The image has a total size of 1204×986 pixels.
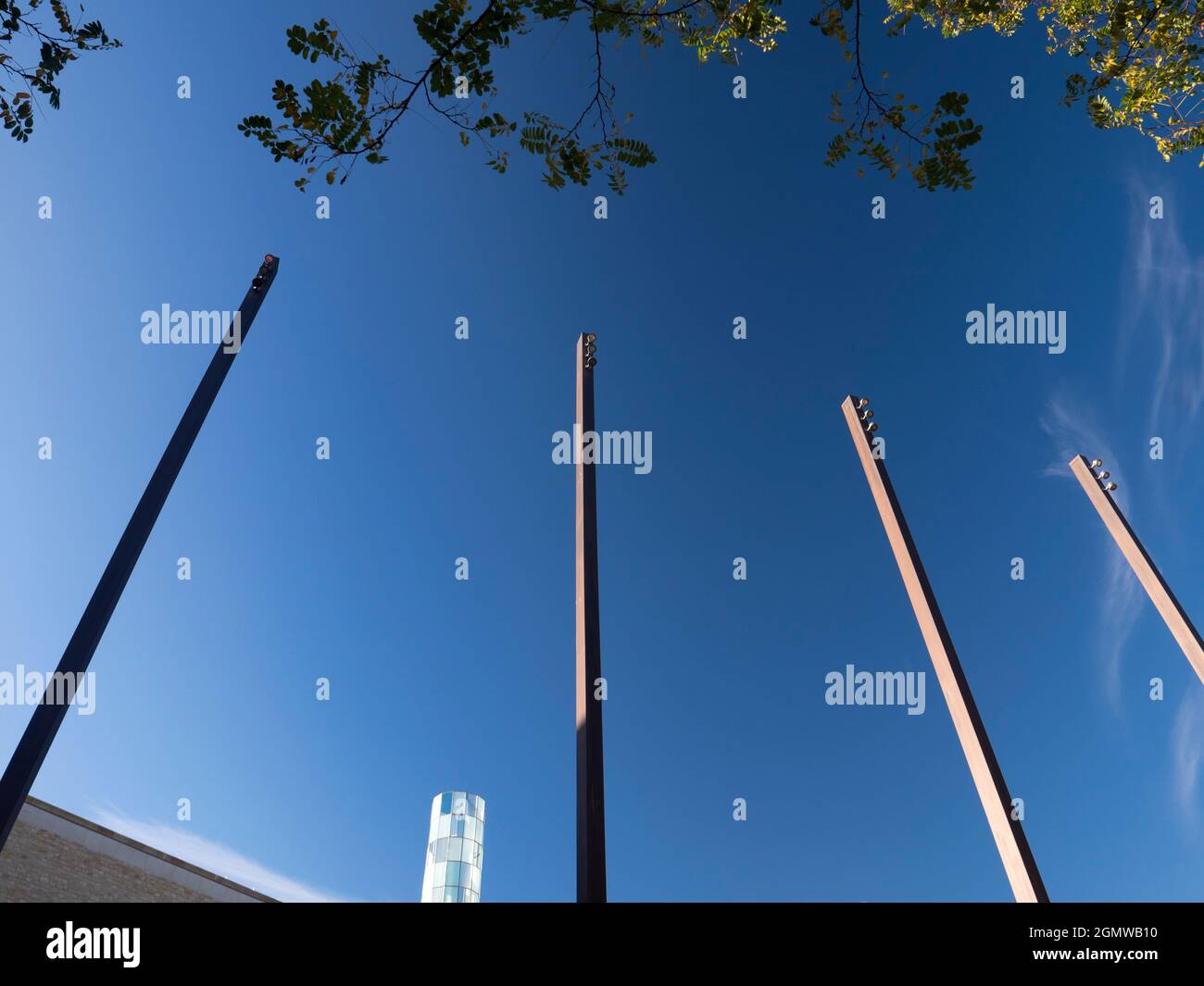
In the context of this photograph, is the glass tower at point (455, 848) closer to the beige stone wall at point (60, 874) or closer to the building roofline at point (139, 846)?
the building roofline at point (139, 846)

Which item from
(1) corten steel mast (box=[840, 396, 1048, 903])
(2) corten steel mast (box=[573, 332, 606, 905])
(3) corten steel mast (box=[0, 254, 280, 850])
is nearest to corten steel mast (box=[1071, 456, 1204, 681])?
(1) corten steel mast (box=[840, 396, 1048, 903])

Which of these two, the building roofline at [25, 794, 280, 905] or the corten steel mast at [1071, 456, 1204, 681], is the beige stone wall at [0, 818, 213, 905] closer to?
the building roofline at [25, 794, 280, 905]

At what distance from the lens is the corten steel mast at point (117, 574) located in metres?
4.07

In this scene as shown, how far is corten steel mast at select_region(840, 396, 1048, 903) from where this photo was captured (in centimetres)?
623

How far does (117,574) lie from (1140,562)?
1475 centimetres

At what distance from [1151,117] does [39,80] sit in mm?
8128

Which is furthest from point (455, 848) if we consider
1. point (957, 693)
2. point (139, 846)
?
point (957, 693)

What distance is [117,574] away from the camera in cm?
507

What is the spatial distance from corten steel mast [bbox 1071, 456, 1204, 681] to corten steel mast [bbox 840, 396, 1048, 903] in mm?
5713

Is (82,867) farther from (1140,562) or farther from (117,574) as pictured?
(1140,562)
